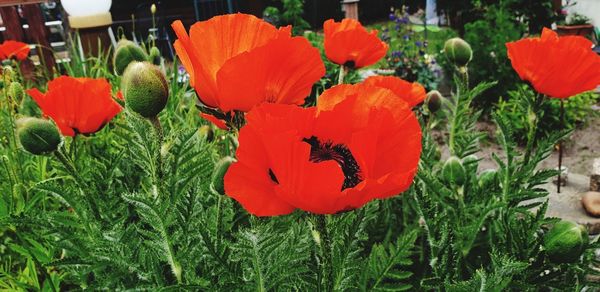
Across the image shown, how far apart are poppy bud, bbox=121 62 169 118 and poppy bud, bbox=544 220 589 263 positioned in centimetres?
60

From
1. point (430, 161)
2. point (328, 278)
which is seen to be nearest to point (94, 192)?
point (328, 278)

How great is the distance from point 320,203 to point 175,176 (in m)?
0.30

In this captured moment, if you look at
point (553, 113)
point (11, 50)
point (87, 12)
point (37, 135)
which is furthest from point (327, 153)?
point (553, 113)

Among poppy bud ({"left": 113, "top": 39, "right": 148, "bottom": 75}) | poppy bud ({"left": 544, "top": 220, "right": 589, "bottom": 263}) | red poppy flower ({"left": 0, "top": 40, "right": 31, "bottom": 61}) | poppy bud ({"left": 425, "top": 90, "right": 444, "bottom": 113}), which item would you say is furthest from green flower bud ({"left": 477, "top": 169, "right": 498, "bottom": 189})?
red poppy flower ({"left": 0, "top": 40, "right": 31, "bottom": 61})

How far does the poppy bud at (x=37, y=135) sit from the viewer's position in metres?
0.74

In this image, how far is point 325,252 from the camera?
1.85 feet

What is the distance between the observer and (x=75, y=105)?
36.4 inches

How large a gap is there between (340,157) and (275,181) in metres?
0.08

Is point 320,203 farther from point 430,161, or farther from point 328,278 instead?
point 430,161

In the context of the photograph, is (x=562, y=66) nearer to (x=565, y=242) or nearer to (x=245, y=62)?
(x=565, y=242)

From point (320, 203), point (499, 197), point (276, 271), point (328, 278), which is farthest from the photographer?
point (499, 197)

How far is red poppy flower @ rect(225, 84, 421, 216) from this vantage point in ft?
1.57

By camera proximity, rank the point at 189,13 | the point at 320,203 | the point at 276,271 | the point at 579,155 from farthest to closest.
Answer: the point at 189,13, the point at 579,155, the point at 276,271, the point at 320,203

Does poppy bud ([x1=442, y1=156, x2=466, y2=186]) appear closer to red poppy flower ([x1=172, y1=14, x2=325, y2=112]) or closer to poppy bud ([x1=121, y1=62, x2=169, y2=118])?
red poppy flower ([x1=172, y1=14, x2=325, y2=112])
